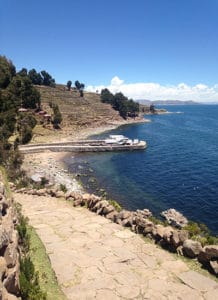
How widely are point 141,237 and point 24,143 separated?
178 feet

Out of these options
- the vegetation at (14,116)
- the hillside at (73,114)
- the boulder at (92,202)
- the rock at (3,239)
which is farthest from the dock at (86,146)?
the rock at (3,239)

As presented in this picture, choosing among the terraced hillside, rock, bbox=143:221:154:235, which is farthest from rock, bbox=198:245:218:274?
the terraced hillside

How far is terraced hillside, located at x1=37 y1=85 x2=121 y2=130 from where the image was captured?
94.2m

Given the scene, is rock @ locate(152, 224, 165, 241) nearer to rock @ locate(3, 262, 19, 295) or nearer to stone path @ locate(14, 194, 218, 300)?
stone path @ locate(14, 194, 218, 300)

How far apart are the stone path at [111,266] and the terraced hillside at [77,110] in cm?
7575

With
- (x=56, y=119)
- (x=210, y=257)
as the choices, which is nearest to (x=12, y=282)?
(x=210, y=257)

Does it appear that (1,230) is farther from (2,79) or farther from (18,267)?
(2,79)

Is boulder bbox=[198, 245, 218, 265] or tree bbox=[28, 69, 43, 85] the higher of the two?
tree bbox=[28, 69, 43, 85]

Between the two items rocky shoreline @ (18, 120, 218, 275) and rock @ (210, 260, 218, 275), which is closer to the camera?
rock @ (210, 260, 218, 275)

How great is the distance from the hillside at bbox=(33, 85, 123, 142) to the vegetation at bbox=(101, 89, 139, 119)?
11.5 ft

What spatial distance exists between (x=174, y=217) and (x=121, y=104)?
10108cm

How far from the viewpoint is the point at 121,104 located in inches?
4961

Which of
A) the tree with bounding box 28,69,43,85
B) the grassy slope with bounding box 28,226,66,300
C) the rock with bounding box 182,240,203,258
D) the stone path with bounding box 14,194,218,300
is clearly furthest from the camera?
the tree with bounding box 28,69,43,85

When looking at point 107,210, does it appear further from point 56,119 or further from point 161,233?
point 56,119
